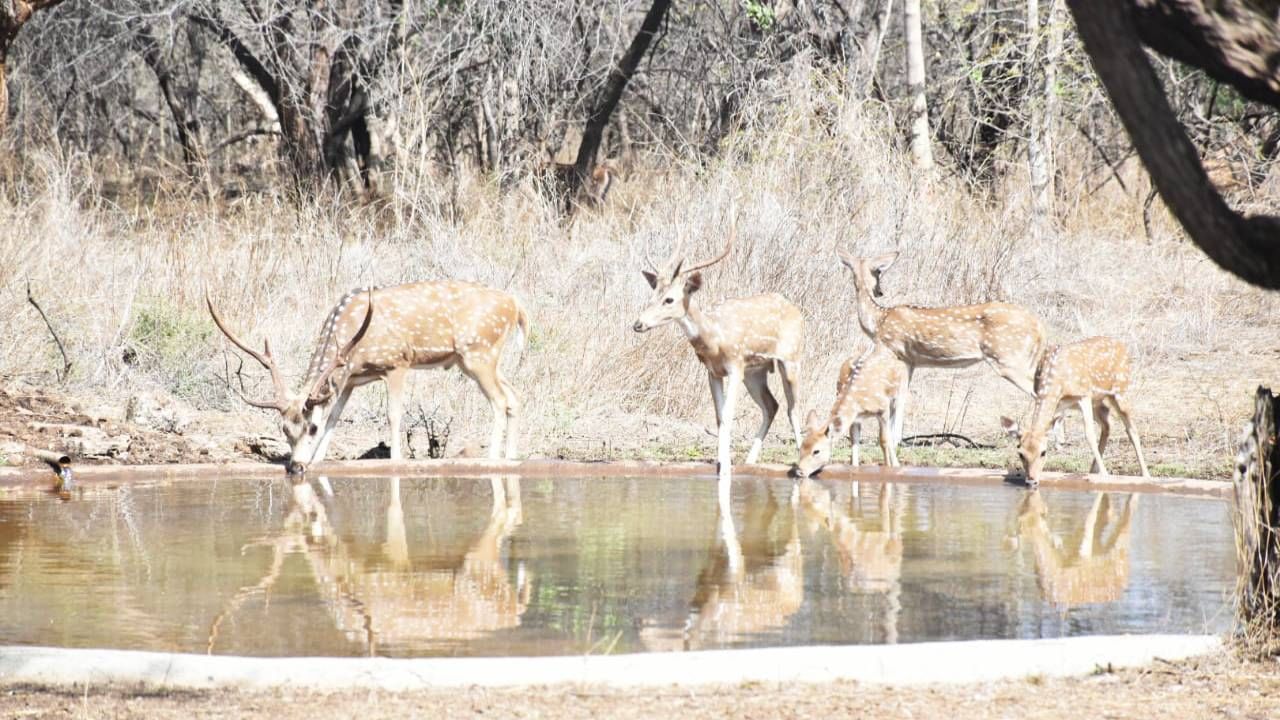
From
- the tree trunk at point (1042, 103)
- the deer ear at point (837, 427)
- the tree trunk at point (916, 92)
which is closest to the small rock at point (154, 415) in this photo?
the deer ear at point (837, 427)

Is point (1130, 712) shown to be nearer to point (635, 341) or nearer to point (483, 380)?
point (483, 380)

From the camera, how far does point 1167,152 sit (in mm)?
5008

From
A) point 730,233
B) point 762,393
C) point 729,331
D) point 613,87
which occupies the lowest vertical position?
point 762,393

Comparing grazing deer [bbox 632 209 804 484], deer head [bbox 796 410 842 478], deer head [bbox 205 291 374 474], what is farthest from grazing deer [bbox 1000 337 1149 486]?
deer head [bbox 205 291 374 474]

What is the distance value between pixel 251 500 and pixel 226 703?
506 centimetres

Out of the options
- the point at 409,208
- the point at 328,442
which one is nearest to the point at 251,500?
the point at 328,442

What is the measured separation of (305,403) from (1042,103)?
12.2 m

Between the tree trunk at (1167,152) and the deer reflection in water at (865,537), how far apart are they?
190 centimetres

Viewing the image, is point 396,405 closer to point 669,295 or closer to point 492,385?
point 492,385

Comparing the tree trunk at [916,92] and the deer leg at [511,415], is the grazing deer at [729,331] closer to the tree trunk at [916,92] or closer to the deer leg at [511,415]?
the deer leg at [511,415]

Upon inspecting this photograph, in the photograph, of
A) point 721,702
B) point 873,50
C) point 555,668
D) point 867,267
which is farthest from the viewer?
point 873,50

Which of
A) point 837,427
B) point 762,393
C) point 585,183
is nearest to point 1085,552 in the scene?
point 837,427

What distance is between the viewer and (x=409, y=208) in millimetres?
19484

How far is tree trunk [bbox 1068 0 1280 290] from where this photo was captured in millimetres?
4875
